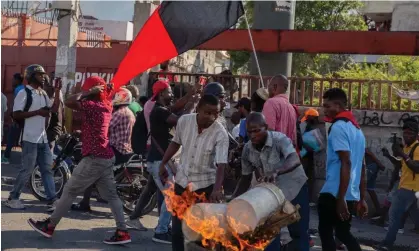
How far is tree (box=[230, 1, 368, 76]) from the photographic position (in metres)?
28.9

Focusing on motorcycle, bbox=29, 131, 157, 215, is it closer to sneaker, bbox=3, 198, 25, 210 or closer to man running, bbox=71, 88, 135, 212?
man running, bbox=71, 88, 135, 212

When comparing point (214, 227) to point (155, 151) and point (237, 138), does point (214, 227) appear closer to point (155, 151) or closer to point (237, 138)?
point (155, 151)

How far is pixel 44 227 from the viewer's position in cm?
740

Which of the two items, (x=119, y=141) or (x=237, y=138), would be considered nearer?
(x=119, y=141)

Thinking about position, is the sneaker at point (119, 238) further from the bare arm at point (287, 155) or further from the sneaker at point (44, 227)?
the bare arm at point (287, 155)

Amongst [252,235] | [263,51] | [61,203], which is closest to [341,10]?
[263,51]

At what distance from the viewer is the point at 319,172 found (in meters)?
12.0

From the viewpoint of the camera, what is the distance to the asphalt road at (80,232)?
7.34m

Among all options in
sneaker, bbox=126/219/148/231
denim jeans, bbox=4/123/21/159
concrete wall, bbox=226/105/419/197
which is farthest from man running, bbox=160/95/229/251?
denim jeans, bbox=4/123/21/159

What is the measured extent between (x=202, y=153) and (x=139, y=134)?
2.60 meters

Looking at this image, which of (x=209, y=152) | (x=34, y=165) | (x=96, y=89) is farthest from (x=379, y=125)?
(x=209, y=152)

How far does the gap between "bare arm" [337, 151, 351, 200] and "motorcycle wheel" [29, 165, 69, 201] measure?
5078 millimetres

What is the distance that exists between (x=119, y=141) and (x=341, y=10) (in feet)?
71.7

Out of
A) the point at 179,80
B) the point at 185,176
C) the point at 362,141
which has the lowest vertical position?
the point at 185,176
